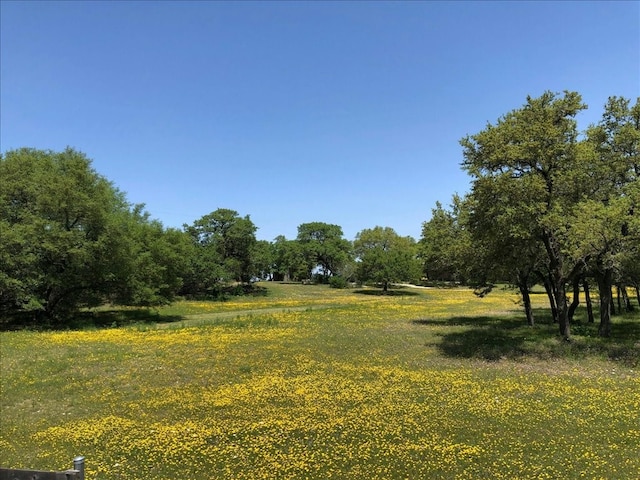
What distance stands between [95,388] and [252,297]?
60107mm

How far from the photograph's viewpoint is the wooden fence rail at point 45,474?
5250 mm

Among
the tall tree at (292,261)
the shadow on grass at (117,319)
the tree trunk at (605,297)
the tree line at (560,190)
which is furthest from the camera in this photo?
the tall tree at (292,261)

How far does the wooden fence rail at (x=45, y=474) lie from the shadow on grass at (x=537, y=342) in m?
20.1

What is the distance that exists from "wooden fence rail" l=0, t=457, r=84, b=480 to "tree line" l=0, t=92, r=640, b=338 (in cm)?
2136

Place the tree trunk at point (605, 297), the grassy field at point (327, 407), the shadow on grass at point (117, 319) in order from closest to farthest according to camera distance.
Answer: the grassy field at point (327, 407) → the tree trunk at point (605, 297) → the shadow on grass at point (117, 319)

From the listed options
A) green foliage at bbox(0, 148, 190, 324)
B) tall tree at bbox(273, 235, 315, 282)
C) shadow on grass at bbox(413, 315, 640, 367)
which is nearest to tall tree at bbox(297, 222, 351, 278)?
tall tree at bbox(273, 235, 315, 282)

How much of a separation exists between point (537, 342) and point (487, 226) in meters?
7.61

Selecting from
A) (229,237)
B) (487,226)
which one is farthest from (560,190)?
(229,237)

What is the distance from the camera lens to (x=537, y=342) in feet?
83.4

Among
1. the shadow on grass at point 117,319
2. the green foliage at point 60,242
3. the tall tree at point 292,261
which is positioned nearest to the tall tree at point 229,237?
the tall tree at point 292,261

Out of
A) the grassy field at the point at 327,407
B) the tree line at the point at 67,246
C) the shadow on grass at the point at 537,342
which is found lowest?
the grassy field at the point at 327,407

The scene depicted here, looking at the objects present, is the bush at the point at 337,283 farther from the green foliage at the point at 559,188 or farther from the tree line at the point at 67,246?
the green foliage at the point at 559,188

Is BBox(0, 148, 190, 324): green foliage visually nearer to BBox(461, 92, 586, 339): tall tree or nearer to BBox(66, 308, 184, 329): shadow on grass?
BBox(66, 308, 184, 329): shadow on grass

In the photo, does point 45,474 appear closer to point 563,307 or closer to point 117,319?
point 563,307
